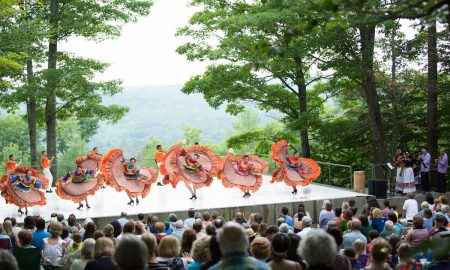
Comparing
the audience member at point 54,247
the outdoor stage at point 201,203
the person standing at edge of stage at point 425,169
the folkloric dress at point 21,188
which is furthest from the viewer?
the person standing at edge of stage at point 425,169

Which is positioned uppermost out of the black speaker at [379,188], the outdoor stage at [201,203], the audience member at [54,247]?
the black speaker at [379,188]

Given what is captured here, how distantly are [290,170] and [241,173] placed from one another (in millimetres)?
1547

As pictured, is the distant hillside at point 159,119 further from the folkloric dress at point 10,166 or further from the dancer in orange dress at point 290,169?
the folkloric dress at point 10,166

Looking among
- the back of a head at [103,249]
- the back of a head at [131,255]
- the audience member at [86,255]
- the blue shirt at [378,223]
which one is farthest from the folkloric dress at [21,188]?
the back of a head at [131,255]

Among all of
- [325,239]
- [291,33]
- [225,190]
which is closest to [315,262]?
[325,239]

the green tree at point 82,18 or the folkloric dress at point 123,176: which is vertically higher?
the green tree at point 82,18

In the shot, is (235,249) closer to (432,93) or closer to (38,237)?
(38,237)

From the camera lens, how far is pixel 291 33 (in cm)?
445

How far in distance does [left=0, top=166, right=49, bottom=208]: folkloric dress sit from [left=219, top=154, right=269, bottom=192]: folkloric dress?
499cm

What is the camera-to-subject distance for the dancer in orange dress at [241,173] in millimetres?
19188

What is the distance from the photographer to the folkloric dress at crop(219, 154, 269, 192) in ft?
63.0

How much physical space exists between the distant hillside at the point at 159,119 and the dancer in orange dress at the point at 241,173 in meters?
96.8

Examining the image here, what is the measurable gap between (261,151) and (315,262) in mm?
21753

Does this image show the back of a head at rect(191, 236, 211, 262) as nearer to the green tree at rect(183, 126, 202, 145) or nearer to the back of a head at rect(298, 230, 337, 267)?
the back of a head at rect(298, 230, 337, 267)
